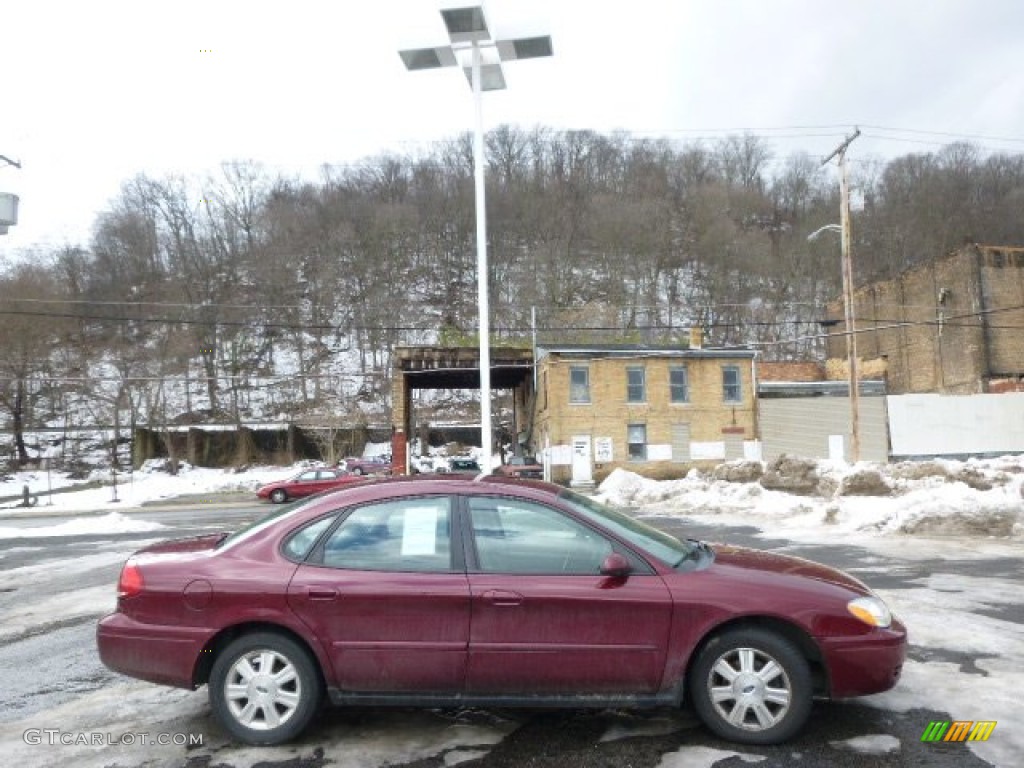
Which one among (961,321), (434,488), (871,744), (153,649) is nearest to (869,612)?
(871,744)

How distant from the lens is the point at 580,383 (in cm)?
3584

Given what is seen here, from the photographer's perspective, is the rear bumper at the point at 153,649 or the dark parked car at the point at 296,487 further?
the dark parked car at the point at 296,487

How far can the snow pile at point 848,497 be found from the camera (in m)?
12.7

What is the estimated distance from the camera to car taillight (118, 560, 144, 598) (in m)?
4.45

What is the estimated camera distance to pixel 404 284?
7631cm

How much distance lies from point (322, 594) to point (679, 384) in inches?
1328

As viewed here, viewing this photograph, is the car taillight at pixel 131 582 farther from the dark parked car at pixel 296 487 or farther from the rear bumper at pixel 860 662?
the dark parked car at pixel 296 487

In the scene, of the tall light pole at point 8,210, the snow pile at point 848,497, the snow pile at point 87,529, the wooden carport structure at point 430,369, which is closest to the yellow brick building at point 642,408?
the wooden carport structure at point 430,369

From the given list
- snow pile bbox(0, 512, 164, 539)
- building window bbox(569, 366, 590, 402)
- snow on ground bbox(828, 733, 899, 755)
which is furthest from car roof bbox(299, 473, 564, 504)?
building window bbox(569, 366, 590, 402)

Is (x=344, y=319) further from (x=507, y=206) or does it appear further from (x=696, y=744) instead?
(x=696, y=744)

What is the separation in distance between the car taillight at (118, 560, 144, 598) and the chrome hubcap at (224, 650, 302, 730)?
0.75 m

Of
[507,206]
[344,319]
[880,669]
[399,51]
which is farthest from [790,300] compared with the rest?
[880,669]

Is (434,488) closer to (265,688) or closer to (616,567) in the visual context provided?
(616,567)

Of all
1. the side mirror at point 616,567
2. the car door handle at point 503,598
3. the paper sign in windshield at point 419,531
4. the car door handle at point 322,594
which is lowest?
the car door handle at point 503,598
